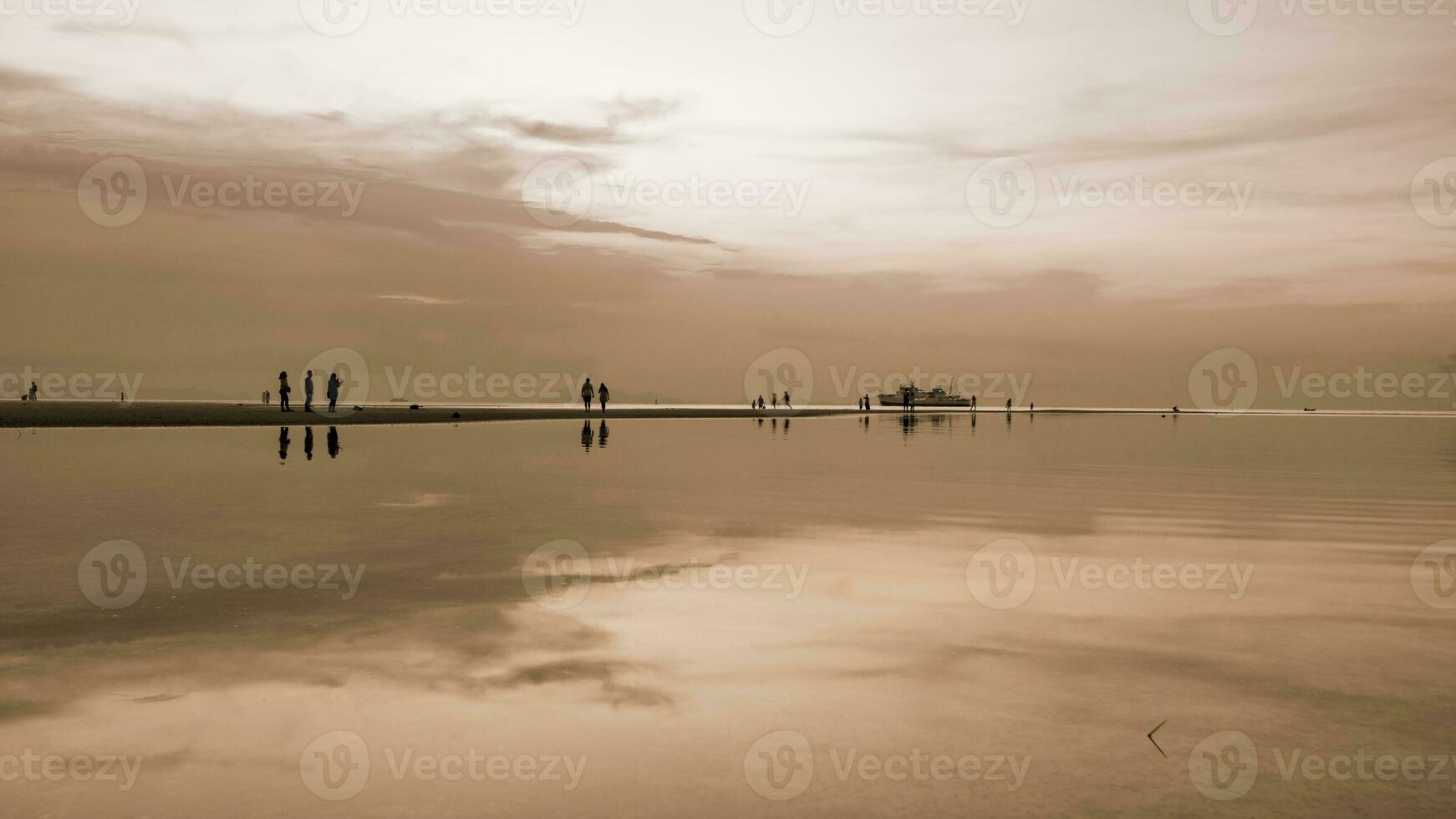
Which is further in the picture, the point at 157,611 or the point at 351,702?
the point at 157,611

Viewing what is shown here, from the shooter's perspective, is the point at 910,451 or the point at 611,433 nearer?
the point at 910,451

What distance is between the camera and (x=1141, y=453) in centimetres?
3875

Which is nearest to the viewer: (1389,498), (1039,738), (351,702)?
(1039,738)

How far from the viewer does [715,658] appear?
8750mm

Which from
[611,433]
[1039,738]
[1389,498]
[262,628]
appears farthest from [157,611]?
[611,433]

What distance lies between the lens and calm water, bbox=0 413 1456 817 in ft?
19.8

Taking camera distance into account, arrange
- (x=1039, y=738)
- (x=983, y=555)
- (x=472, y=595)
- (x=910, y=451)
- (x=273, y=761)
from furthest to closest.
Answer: (x=910, y=451) → (x=983, y=555) → (x=472, y=595) → (x=1039, y=738) → (x=273, y=761)

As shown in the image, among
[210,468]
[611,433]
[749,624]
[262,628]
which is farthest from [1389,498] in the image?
[611,433]

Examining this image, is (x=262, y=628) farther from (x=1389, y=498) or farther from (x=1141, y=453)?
(x=1141, y=453)

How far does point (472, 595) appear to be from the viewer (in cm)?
1102

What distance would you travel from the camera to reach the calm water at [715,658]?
604 centimetres

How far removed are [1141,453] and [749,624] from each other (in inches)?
1282

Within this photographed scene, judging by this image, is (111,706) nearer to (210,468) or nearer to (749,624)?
(749,624)

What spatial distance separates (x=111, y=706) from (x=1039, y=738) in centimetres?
629
